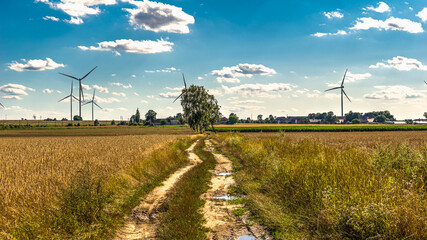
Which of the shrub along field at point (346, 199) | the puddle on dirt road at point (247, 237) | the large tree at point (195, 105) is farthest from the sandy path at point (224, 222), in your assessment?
the large tree at point (195, 105)

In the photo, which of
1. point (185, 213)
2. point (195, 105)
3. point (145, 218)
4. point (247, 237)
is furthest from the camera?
point (195, 105)

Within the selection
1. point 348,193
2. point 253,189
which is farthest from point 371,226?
point 253,189

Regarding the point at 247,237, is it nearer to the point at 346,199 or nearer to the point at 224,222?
the point at 224,222

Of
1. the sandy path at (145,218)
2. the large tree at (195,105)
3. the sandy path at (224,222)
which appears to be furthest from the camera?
the large tree at (195,105)

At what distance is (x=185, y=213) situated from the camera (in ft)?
29.9

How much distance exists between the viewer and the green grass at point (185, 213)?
747 centimetres

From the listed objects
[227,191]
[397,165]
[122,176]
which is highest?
[397,165]

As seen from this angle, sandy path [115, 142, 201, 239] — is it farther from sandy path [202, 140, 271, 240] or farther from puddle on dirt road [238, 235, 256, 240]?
puddle on dirt road [238, 235, 256, 240]

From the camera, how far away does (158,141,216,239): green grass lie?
7469mm

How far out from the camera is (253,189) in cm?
1221

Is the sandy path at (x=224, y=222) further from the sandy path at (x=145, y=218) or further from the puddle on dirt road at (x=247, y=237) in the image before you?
the sandy path at (x=145, y=218)

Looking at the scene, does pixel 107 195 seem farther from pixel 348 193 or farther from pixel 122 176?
pixel 348 193

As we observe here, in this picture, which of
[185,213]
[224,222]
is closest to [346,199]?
[224,222]

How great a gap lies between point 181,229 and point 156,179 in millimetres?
7861
